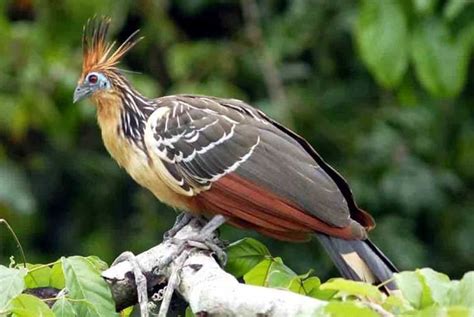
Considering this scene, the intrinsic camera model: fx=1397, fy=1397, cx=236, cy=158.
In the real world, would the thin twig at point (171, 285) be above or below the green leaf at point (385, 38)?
below

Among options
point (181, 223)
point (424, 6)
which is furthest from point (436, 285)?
point (424, 6)

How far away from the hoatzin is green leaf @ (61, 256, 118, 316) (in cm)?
90

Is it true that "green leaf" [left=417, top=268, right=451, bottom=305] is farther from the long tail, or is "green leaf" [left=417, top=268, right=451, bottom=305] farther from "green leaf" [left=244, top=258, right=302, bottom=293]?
the long tail

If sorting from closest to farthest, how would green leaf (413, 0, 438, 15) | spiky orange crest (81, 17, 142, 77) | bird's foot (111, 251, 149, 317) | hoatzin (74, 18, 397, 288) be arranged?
bird's foot (111, 251, 149, 317), hoatzin (74, 18, 397, 288), spiky orange crest (81, 17, 142, 77), green leaf (413, 0, 438, 15)

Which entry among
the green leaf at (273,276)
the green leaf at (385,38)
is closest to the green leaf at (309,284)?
the green leaf at (273,276)

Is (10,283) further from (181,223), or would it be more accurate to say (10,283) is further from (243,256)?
(181,223)

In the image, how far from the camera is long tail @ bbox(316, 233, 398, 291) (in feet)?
13.1

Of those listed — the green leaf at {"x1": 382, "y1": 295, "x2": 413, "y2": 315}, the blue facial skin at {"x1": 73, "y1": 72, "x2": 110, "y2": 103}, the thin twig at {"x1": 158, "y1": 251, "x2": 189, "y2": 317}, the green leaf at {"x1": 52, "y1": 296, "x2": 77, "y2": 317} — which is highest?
the blue facial skin at {"x1": 73, "y1": 72, "x2": 110, "y2": 103}

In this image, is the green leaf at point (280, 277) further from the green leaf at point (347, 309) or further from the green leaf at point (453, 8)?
the green leaf at point (453, 8)

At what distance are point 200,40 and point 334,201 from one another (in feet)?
15.8

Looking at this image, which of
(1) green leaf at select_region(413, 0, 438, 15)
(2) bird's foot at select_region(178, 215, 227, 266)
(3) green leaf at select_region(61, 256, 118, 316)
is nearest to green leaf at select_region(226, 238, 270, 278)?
(2) bird's foot at select_region(178, 215, 227, 266)

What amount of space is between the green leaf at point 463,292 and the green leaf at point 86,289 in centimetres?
91

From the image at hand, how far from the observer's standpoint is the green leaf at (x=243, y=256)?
3.73 m

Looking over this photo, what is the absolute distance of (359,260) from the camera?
4.04m
